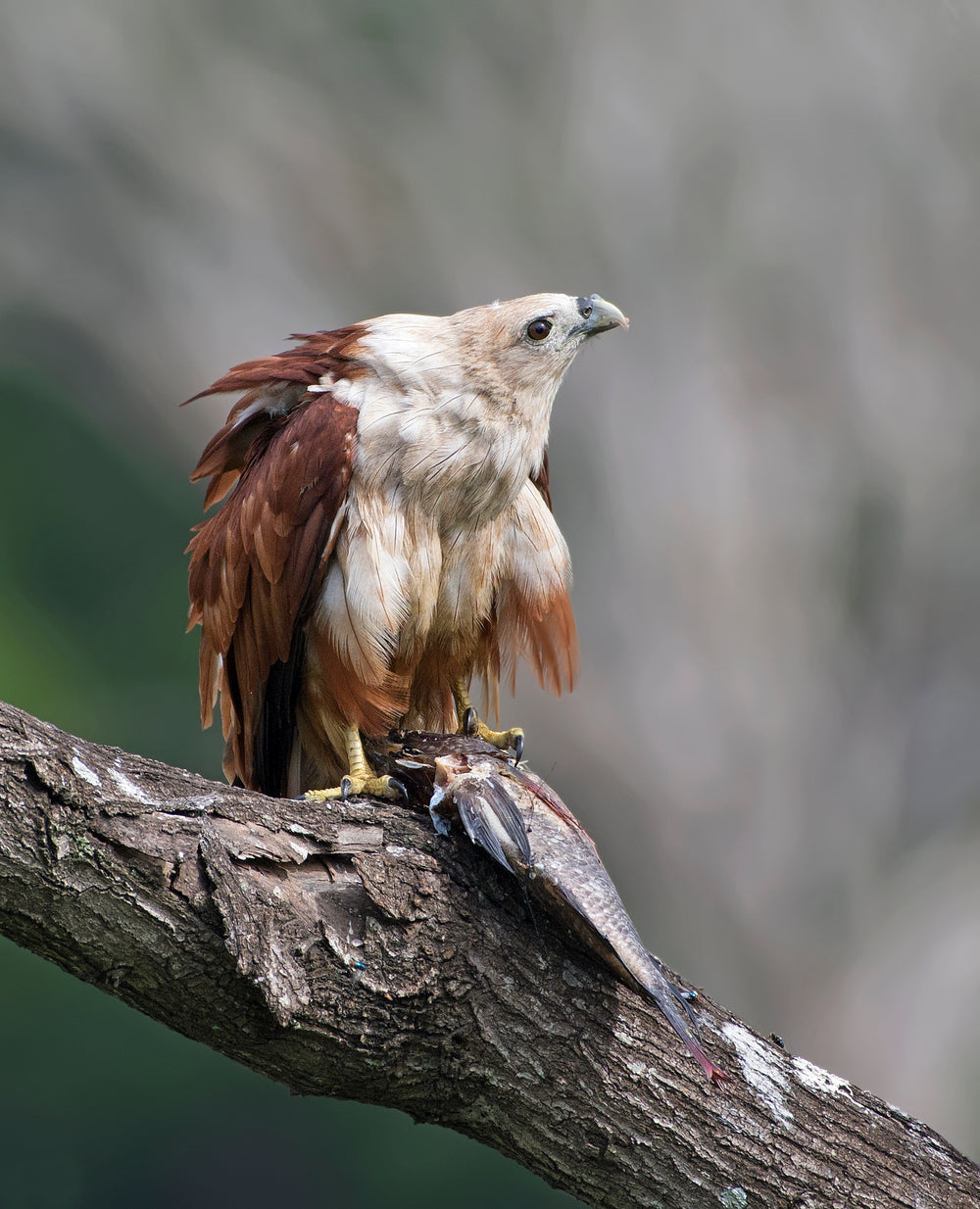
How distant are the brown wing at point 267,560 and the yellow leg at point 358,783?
23 centimetres

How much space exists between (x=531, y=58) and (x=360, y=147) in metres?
0.93

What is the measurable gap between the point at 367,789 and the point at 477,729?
1.28ft

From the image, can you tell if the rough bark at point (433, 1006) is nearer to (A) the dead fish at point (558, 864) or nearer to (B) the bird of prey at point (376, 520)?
(A) the dead fish at point (558, 864)

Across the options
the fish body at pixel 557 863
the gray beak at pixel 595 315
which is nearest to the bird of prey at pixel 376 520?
the gray beak at pixel 595 315

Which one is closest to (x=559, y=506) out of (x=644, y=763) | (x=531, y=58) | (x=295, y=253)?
(x=644, y=763)

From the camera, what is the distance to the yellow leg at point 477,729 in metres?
2.49

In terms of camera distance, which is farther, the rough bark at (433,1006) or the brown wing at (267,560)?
the brown wing at (267,560)

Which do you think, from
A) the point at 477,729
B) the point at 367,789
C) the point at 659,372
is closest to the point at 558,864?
the point at 367,789

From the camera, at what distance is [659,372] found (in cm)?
526

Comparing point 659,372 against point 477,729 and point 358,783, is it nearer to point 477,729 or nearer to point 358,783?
point 477,729

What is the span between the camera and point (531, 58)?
5105 mm

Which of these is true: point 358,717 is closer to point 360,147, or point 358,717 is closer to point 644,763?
point 644,763

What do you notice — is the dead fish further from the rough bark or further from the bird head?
the bird head

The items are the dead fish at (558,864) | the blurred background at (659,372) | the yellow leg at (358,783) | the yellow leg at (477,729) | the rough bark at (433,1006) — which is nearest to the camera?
the rough bark at (433,1006)
